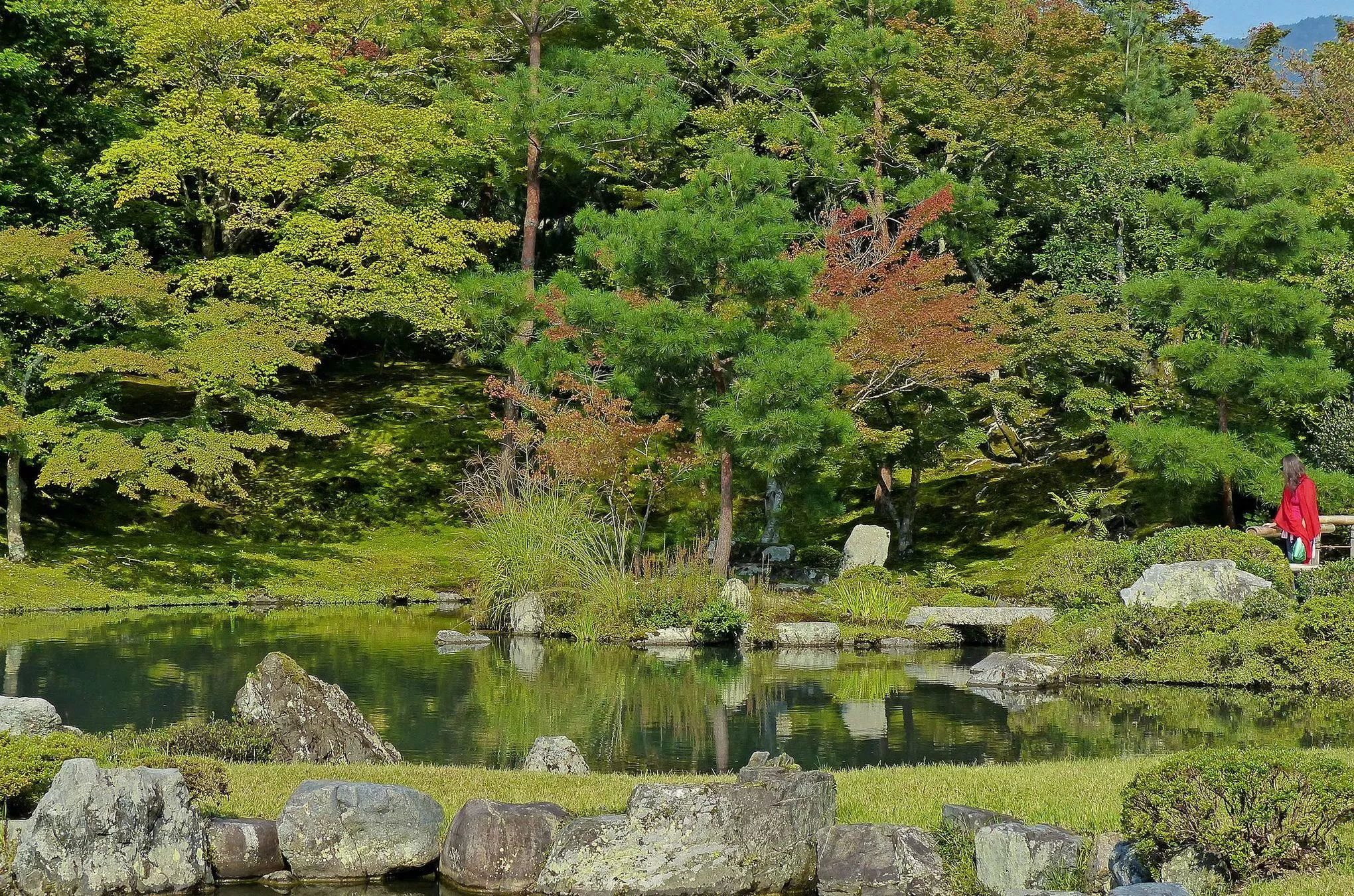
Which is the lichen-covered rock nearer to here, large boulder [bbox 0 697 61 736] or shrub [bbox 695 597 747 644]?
large boulder [bbox 0 697 61 736]

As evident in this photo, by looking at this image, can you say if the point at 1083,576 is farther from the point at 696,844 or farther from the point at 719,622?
the point at 696,844

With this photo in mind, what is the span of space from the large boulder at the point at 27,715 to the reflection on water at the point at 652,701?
8.39 ft

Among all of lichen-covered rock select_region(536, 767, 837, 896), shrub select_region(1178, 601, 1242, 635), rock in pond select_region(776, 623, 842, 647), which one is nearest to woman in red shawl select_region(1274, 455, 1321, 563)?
shrub select_region(1178, 601, 1242, 635)

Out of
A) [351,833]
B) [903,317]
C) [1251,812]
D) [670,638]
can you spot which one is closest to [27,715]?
[351,833]

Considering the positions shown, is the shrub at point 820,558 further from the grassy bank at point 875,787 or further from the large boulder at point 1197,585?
the grassy bank at point 875,787

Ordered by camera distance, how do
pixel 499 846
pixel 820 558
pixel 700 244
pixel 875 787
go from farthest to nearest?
pixel 820 558 → pixel 700 244 → pixel 875 787 → pixel 499 846

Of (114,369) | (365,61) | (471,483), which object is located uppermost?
(365,61)

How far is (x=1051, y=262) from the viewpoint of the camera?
24.2 m

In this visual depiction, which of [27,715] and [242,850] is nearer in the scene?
[242,850]

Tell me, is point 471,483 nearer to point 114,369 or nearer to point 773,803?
point 114,369

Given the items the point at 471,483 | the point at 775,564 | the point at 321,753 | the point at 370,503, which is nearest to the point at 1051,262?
the point at 775,564

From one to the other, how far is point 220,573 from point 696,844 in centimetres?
1671

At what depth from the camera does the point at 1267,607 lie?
13.6 meters

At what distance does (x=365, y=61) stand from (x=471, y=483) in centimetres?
1254
